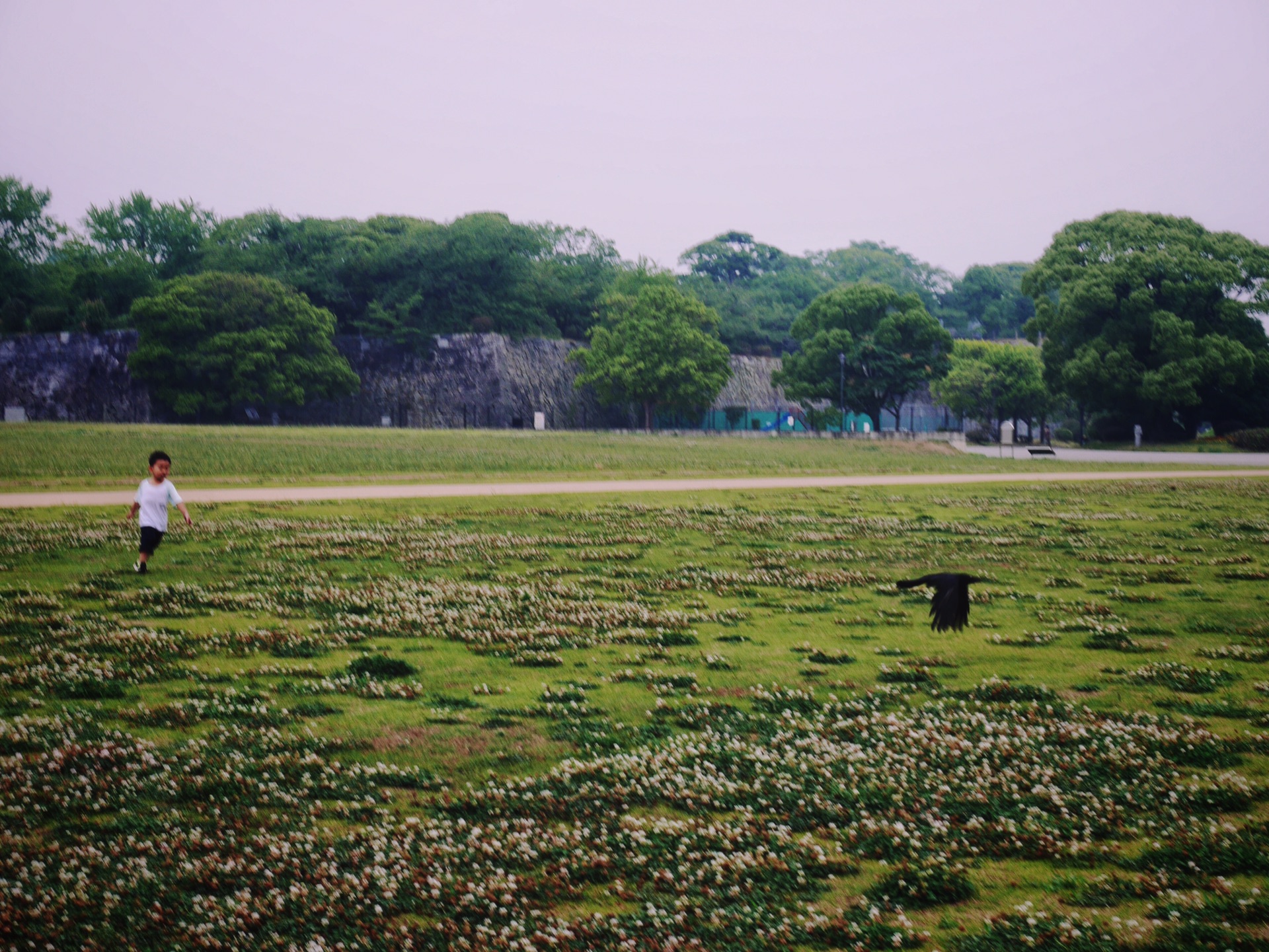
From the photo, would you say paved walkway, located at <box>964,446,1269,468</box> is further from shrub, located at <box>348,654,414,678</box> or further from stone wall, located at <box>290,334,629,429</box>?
shrub, located at <box>348,654,414,678</box>

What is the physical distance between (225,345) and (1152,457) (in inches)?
2179

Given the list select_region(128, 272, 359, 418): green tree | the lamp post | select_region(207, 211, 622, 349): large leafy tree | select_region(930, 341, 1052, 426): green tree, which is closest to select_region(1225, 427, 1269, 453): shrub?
select_region(930, 341, 1052, 426): green tree

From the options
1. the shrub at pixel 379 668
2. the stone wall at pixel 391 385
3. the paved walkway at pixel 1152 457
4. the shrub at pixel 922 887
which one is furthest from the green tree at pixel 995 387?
the shrub at pixel 922 887

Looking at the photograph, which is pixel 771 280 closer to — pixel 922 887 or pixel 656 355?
pixel 656 355

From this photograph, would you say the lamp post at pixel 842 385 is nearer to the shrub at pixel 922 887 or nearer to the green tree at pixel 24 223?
the green tree at pixel 24 223

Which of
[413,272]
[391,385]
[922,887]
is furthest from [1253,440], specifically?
[922,887]

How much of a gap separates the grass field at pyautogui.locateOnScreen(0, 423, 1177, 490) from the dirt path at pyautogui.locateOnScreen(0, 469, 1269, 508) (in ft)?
7.67

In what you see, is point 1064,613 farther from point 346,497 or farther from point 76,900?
point 346,497

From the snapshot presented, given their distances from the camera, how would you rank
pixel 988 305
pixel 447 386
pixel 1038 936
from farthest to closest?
1. pixel 988 305
2. pixel 447 386
3. pixel 1038 936

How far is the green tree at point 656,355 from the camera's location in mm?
75938

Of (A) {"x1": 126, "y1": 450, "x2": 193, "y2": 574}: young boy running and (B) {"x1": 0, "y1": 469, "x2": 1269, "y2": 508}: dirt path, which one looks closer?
(A) {"x1": 126, "y1": 450, "x2": 193, "y2": 574}: young boy running

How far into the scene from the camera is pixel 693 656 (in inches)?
374

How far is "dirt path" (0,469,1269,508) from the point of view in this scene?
22.9m

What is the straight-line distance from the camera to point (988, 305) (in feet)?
528
